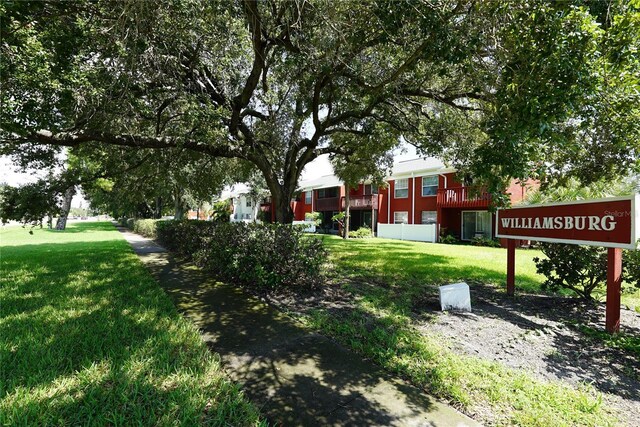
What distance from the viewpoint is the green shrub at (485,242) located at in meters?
18.3

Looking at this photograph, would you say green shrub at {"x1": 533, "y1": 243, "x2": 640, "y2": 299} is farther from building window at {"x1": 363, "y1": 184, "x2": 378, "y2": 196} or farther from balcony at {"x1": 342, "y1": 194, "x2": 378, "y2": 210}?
building window at {"x1": 363, "y1": 184, "x2": 378, "y2": 196}

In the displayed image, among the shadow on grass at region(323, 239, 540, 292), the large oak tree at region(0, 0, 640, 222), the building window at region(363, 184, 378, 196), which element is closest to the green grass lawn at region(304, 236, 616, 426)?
the shadow on grass at region(323, 239, 540, 292)

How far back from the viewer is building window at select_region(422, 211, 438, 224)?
23250 mm

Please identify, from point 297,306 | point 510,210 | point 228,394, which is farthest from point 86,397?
point 510,210

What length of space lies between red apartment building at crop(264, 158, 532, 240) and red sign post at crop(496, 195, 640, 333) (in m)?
13.5

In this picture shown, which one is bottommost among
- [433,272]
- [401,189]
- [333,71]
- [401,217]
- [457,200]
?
[433,272]

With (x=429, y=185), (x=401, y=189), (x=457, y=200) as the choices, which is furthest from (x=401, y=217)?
(x=457, y=200)

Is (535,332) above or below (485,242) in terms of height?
below

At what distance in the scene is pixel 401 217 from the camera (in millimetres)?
25766

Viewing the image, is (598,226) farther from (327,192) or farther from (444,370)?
(327,192)

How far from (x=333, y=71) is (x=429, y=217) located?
62.8 feet

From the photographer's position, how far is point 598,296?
6.17 metres

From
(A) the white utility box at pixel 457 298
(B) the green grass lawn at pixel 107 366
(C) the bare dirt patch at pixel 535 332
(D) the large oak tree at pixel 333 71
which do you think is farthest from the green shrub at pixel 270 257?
(A) the white utility box at pixel 457 298

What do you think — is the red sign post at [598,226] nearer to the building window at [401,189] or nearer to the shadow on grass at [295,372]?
the shadow on grass at [295,372]
